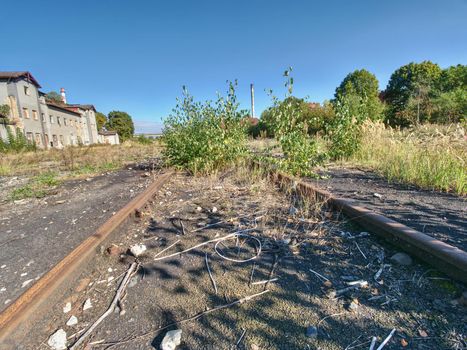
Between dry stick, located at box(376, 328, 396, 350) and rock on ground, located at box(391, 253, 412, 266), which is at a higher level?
rock on ground, located at box(391, 253, 412, 266)

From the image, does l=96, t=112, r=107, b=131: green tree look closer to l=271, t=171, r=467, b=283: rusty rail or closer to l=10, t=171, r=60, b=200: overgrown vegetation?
l=10, t=171, r=60, b=200: overgrown vegetation

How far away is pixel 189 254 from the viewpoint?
1951 mm

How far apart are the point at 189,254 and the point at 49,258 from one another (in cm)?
123

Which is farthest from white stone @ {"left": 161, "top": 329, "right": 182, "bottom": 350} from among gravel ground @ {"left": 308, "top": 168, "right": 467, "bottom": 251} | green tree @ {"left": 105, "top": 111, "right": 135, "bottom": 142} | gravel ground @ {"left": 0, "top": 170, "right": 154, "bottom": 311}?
green tree @ {"left": 105, "top": 111, "right": 135, "bottom": 142}

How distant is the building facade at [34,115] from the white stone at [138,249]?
721 inches

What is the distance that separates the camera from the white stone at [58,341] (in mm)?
1181

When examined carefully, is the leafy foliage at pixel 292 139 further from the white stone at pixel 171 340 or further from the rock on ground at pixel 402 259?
the white stone at pixel 171 340

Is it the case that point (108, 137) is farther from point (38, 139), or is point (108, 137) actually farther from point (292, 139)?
point (292, 139)

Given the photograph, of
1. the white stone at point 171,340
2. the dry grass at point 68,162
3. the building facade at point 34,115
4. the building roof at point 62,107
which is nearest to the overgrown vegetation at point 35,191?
the dry grass at point 68,162

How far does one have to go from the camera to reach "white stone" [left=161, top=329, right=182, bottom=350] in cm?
111

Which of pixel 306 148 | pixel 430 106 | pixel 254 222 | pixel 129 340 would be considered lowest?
pixel 129 340

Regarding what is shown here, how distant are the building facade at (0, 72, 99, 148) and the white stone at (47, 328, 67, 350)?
1895 cm

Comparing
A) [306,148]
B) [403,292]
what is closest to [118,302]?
[403,292]

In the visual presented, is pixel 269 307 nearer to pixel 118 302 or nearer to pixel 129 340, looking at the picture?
pixel 129 340
